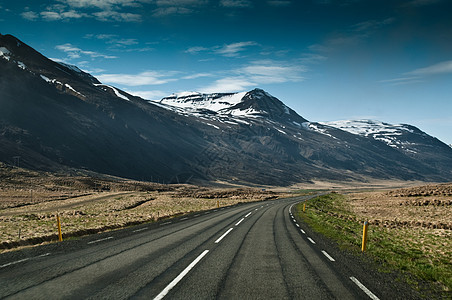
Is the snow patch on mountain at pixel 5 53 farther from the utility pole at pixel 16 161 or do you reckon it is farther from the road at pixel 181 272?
the road at pixel 181 272

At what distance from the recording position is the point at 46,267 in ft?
30.7

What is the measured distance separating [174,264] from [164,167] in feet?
465

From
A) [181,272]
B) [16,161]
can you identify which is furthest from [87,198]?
[181,272]

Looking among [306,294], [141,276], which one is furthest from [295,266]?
[141,276]

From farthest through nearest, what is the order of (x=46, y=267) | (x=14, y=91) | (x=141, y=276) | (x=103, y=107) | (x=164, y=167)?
(x=103, y=107)
(x=164, y=167)
(x=14, y=91)
(x=46, y=267)
(x=141, y=276)

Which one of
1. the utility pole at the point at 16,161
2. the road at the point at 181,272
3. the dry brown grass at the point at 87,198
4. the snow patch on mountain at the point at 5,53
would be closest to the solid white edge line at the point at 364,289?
the road at the point at 181,272

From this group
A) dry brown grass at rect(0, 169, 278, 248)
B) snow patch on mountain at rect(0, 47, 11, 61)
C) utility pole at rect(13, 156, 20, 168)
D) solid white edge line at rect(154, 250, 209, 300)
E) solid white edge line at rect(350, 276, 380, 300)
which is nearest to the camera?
solid white edge line at rect(154, 250, 209, 300)

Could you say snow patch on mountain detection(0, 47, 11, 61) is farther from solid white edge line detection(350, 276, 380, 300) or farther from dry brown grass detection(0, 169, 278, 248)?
solid white edge line detection(350, 276, 380, 300)

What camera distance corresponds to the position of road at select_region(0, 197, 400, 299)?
7.17m

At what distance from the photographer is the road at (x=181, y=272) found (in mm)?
7168

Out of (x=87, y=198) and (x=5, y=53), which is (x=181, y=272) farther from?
(x=5, y=53)

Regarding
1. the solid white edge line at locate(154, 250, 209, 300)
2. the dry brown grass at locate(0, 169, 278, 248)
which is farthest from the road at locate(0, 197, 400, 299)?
the dry brown grass at locate(0, 169, 278, 248)

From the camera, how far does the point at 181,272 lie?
28.9 feet

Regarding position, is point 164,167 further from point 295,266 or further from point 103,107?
point 295,266
